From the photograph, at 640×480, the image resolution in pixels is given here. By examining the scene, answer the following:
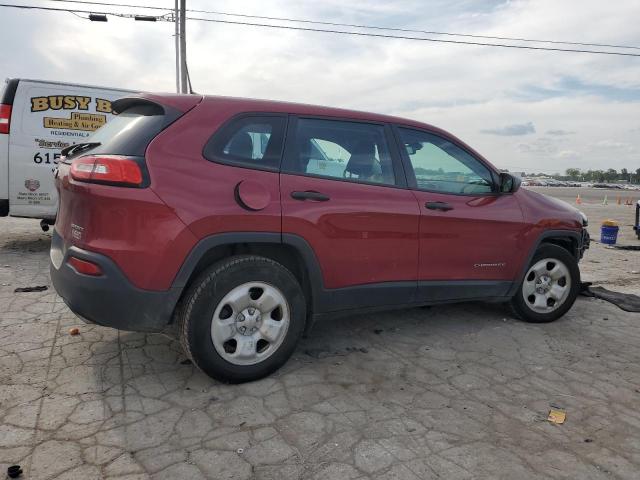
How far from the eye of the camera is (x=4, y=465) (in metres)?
2.20

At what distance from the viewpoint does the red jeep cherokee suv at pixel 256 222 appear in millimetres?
2744

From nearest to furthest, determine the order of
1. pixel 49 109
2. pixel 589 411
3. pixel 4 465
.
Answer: pixel 4 465 → pixel 589 411 → pixel 49 109

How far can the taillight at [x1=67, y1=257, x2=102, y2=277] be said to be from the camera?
2.72m

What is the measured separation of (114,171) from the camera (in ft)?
8.91

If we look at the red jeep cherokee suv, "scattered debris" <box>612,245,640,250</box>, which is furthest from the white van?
"scattered debris" <box>612,245,640,250</box>

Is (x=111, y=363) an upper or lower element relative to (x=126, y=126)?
lower

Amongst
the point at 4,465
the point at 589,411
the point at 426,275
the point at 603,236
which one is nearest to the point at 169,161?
the point at 4,465

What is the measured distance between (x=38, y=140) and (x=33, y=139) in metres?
0.06

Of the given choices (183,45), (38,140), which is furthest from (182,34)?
(38,140)

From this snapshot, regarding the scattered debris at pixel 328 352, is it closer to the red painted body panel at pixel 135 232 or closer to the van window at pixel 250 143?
the red painted body panel at pixel 135 232

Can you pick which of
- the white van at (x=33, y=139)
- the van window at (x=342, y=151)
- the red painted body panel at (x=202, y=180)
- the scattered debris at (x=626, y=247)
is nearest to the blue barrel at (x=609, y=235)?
the scattered debris at (x=626, y=247)

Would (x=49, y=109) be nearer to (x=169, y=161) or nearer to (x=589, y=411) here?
(x=169, y=161)

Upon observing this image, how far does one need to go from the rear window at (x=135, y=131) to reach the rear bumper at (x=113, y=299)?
62cm

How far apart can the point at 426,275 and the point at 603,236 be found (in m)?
8.13
